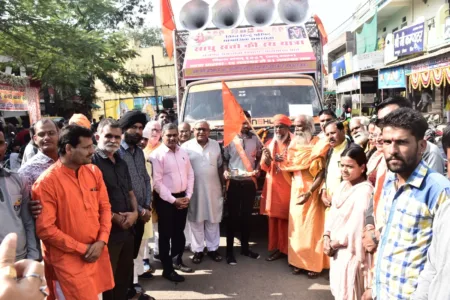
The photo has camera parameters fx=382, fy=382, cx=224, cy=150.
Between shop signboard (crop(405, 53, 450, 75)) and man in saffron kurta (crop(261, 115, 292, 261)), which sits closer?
man in saffron kurta (crop(261, 115, 292, 261))

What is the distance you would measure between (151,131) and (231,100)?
1081 millimetres

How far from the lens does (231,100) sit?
4254 mm

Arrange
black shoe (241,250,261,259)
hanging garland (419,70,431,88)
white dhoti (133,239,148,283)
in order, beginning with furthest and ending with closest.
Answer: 1. hanging garland (419,70,431,88)
2. black shoe (241,250,261,259)
3. white dhoti (133,239,148,283)

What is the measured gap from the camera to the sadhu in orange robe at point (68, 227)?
2.35 metres

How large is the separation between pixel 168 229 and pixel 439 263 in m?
2.93

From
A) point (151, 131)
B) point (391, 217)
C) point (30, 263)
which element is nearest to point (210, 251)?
point (151, 131)

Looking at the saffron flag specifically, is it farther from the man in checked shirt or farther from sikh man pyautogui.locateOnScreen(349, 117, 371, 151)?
the man in checked shirt

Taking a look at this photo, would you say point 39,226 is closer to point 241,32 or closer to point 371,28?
point 241,32

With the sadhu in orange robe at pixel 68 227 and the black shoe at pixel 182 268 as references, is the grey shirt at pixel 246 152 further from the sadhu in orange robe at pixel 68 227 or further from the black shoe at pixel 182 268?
the sadhu in orange robe at pixel 68 227

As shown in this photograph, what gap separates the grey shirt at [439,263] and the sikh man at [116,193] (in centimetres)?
214

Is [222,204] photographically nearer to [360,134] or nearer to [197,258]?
[197,258]

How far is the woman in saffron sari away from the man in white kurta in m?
1.67

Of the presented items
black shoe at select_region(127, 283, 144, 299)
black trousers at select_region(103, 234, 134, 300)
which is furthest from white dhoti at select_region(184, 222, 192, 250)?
black trousers at select_region(103, 234, 134, 300)

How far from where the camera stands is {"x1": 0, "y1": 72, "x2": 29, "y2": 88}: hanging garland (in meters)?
10.9
